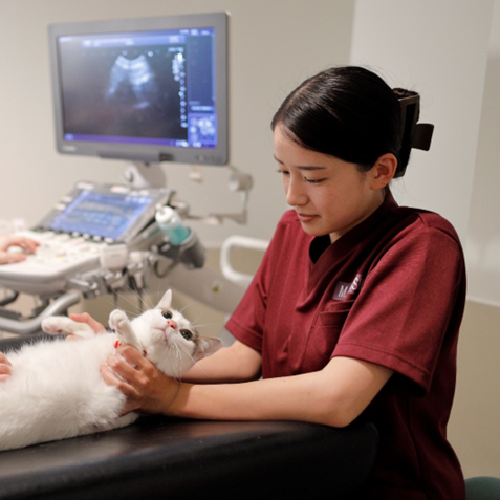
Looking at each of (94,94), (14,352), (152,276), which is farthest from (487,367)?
(94,94)

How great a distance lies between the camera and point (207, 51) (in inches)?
68.6

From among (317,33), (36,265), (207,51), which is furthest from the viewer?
(317,33)

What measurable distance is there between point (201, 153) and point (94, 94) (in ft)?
1.63

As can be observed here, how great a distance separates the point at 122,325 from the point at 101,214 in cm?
105

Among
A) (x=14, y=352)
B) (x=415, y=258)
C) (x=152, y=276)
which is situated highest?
(x=415, y=258)

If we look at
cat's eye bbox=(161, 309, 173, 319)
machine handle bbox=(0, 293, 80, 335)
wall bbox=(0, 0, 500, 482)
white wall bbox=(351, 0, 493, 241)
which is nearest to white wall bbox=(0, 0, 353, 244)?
wall bbox=(0, 0, 500, 482)

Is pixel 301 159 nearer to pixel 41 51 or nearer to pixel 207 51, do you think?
pixel 207 51

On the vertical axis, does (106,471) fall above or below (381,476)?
above

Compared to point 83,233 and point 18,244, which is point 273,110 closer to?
point 83,233

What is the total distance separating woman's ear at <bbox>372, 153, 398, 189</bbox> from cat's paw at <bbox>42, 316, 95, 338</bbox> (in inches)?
25.6

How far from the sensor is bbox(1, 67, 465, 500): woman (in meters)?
0.87

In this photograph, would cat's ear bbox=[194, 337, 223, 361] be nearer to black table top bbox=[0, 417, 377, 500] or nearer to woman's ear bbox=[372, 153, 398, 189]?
black table top bbox=[0, 417, 377, 500]

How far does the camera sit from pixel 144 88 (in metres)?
1.87

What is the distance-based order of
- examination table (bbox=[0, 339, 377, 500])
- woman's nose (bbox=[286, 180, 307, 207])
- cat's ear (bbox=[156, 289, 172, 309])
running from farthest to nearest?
cat's ear (bbox=[156, 289, 172, 309]), woman's nose (bbox=[286, 180, 307, 207]), examination table (bbox=[0, 339, 377, 500])
